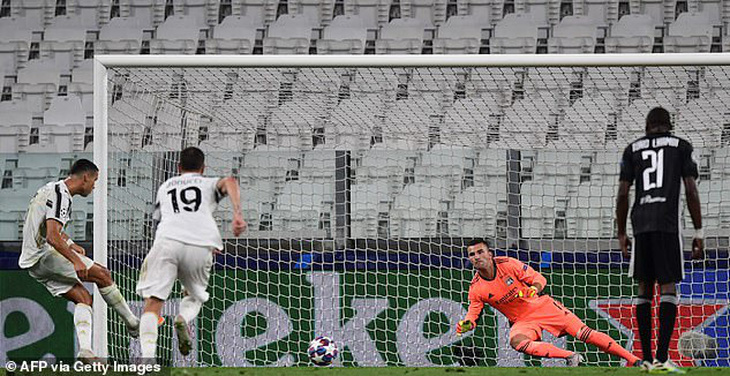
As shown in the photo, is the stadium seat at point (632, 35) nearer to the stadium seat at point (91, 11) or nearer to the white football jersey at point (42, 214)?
the stadium seat at point (91, 11)

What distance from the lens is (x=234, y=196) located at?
6.20 metres

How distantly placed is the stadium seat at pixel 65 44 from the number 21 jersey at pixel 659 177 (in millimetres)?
8984

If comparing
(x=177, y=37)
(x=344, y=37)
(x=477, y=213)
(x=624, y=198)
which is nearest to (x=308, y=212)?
(x=477, y=213)

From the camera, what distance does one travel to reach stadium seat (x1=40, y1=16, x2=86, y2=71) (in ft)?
45.1

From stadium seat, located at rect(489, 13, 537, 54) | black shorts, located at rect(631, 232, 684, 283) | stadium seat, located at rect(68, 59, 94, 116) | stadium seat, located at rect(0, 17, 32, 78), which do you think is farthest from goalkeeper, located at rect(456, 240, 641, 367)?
stadium seat, located at rect(0, 17, 32, 78)

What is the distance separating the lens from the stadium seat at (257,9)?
1413cm

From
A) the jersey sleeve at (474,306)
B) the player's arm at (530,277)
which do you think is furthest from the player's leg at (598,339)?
the jersey sleeve at (474,306)

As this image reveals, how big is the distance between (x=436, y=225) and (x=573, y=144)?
162cm

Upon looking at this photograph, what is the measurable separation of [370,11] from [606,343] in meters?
6.64

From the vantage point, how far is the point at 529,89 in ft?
39.4

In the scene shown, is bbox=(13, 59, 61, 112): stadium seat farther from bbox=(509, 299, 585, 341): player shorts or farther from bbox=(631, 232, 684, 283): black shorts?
bbox=(631, 232, 684, 283): black shorts

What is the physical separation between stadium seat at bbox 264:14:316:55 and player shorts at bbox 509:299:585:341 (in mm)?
5816

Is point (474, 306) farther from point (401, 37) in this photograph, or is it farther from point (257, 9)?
point (257, 9)

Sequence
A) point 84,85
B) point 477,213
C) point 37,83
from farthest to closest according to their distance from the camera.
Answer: point 37,83 < point 84,85 < point 477,213
